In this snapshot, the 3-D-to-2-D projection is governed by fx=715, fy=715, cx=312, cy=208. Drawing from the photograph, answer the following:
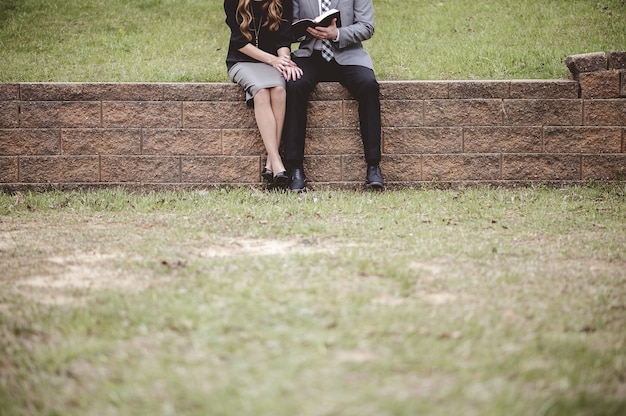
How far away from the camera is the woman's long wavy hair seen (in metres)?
5.82

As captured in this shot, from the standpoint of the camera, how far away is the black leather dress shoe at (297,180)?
226 inches

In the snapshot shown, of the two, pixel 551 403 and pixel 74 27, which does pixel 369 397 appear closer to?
pixel 551 403

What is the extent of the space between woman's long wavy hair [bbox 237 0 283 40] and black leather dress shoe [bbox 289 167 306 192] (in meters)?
1.16

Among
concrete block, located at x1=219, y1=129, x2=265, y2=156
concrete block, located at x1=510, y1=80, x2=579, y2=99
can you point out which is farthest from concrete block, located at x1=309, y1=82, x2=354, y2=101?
concrete block, located at x1=510, y1=80, x2=579, y2=99

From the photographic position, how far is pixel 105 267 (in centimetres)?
351

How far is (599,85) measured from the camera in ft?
20.1

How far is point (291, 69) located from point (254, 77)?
0.31 meters

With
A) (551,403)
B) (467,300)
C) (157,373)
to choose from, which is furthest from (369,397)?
(467,300)

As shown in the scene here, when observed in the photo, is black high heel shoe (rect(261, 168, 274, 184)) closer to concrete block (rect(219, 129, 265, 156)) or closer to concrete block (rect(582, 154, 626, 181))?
concrete block (rect(219, 129, 265, 156))

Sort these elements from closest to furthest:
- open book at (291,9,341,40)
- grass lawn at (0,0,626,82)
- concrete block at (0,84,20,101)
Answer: open book at (291,9,341,40) → concrete block at (0,84,20,101) → grass lawn at (0,0,626,82)

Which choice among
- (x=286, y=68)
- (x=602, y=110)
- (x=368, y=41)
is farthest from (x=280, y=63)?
(x=368, y=41)

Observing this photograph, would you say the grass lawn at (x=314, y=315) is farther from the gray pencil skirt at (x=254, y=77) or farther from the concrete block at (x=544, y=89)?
the concrete block at (x=544, y=89)

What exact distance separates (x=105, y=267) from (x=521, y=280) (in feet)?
6.50

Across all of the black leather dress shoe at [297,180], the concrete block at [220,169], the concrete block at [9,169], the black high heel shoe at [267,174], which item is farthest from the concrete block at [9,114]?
the black leather dress shoe at [297,180]
